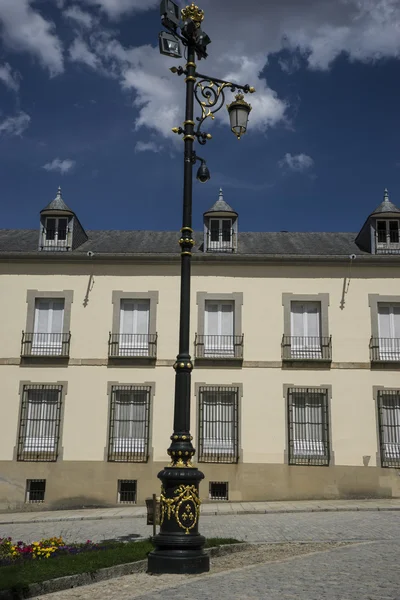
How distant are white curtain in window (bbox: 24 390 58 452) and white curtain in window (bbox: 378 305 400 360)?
33.0ft

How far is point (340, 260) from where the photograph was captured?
19.3 meters

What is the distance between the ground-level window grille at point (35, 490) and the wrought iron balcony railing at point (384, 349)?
10490mm

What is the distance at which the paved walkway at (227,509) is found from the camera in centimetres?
1579

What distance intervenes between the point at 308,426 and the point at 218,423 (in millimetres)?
2685

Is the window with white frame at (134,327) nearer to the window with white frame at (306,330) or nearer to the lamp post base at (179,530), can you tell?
the window with white frame at (306,330)

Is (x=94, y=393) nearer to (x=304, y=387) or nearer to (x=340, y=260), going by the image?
(x=304, y=387)

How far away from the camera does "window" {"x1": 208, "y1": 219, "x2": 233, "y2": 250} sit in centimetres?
2031

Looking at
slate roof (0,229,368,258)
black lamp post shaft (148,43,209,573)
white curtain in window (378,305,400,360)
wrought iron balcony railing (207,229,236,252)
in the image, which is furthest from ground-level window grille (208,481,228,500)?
black lamp post shaft (148,43,209,573)

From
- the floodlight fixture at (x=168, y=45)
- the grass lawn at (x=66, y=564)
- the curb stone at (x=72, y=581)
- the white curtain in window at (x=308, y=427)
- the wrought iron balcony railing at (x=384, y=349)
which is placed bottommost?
the curb stone at (x=72, y=581)

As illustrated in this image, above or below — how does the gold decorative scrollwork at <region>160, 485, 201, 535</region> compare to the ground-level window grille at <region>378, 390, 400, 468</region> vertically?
below

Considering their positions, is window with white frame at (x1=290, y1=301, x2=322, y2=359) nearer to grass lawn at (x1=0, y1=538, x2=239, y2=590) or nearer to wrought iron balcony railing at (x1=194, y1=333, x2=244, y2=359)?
wrought iron balcony railing at (x1=194, y1=333, x2=244, y2=359)

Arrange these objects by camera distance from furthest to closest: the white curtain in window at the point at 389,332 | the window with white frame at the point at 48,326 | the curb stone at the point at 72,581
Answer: the window with white frame at the point at 48,326 < the white curtain in window at the point at 389,332 < the curb stone at the point at 72,581

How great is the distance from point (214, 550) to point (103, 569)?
2.23 meters

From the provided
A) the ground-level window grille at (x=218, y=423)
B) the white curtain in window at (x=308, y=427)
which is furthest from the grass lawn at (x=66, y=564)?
the white curtain in window at (x=308, y=427)
